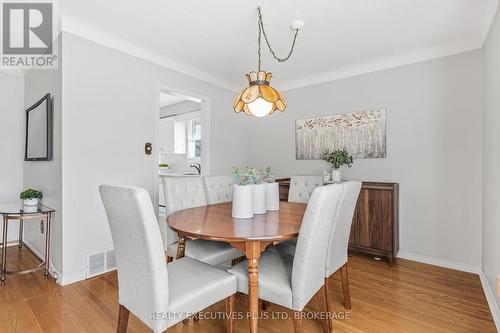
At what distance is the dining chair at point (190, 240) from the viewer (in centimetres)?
204

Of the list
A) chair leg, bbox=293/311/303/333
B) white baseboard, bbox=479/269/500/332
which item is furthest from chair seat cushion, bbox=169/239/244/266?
white baseboard, bbox=479/269/500/332

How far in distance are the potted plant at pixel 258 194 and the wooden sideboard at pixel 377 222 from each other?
1.52 m

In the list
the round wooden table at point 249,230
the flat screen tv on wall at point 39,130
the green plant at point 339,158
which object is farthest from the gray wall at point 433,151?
the flat screen tv on wall at point 39,130

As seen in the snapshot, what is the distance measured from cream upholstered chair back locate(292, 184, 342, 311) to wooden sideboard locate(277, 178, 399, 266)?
1730 mm

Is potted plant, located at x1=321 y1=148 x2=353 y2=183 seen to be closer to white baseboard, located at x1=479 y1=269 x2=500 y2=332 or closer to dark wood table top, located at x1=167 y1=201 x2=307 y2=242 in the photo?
dark wood table top, located at x1=167 y1=201 x2=307 y2=242

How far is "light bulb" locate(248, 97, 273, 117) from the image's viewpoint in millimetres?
2115

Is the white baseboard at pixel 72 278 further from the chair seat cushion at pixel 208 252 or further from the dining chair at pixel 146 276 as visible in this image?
the dining chair at pixel 146 276

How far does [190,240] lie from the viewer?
7.29ft

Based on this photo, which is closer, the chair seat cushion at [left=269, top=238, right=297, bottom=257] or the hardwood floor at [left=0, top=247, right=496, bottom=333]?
the hardwood floor at [left=0, top=247, right=496, bottom=333]

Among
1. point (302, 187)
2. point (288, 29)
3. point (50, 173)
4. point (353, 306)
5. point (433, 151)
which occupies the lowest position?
point (353, 306)

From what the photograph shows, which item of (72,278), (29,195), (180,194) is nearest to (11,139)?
(29,195)

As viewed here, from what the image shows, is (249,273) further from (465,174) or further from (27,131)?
(27,131)

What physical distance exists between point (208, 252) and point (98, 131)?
1679 millimetres

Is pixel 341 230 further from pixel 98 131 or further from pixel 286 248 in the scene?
pixel 98 131
